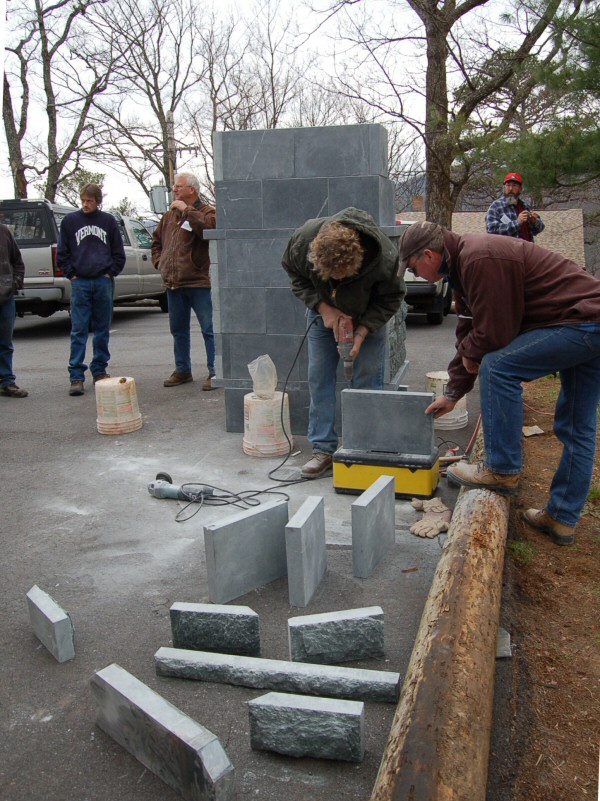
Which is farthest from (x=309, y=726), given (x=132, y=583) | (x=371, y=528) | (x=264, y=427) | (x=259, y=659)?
(x=264, y=427)

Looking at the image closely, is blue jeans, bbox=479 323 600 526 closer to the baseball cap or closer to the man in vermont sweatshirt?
the baseball cap

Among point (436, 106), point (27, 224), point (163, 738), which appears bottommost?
point (163, 738)

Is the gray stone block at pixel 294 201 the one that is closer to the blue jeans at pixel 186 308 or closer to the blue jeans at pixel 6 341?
the blue jeans at pixel 186 308

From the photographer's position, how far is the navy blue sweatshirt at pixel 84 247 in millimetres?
7152

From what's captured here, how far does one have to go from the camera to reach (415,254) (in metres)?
3.47

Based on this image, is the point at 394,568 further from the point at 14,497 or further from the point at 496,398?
the point at 14,497

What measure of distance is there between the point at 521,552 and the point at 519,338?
3.60ft

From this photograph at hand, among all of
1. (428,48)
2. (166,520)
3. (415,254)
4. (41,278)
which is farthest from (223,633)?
(428,48)

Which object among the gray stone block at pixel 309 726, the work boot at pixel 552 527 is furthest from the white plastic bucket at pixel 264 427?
the gray stone block at pixel 309 726

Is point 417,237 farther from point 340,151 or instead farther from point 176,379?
point 176,379

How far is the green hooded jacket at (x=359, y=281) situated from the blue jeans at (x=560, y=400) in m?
1.26

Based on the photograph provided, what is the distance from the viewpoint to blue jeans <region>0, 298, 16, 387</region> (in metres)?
7.26

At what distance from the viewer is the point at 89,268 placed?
23.4 feet

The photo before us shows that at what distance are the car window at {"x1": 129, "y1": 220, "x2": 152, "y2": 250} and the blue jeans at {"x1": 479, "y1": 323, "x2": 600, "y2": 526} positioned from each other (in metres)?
11.9
